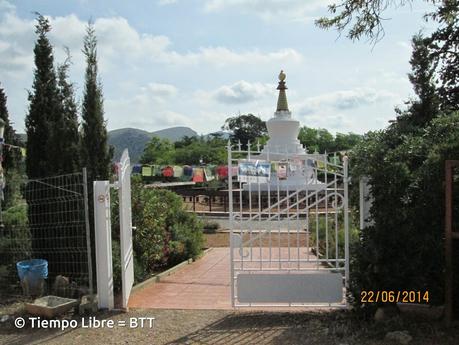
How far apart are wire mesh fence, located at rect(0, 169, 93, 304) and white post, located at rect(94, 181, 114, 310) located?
0.99 meters

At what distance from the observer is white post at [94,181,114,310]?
5.95 metres

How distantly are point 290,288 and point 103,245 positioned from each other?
96.0 inches

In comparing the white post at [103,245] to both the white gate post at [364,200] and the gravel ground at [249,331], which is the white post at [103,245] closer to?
the gravel ground at [249,331]

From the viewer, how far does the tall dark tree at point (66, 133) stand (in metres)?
7.71

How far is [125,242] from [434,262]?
3742 millimetres

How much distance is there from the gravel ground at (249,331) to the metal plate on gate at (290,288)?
7.1 inches

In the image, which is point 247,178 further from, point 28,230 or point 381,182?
point 28,230

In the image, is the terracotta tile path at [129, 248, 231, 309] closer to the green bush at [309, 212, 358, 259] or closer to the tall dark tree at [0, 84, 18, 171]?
the green bush at [309, 212, 358, 259]

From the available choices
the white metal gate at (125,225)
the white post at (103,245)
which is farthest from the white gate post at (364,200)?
the white post at (103,245)

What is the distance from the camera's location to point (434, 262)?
199 inches

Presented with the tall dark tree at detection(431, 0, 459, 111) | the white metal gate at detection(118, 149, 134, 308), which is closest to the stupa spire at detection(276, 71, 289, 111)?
the tall dark tree at detection(431, 0, 459, 111)

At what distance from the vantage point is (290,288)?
5.67 metres

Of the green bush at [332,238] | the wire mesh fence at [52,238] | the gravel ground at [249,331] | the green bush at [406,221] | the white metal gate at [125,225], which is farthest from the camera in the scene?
the green bush at [332,238]

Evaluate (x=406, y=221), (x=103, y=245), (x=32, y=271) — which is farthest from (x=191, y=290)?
(x=406, y=221)
